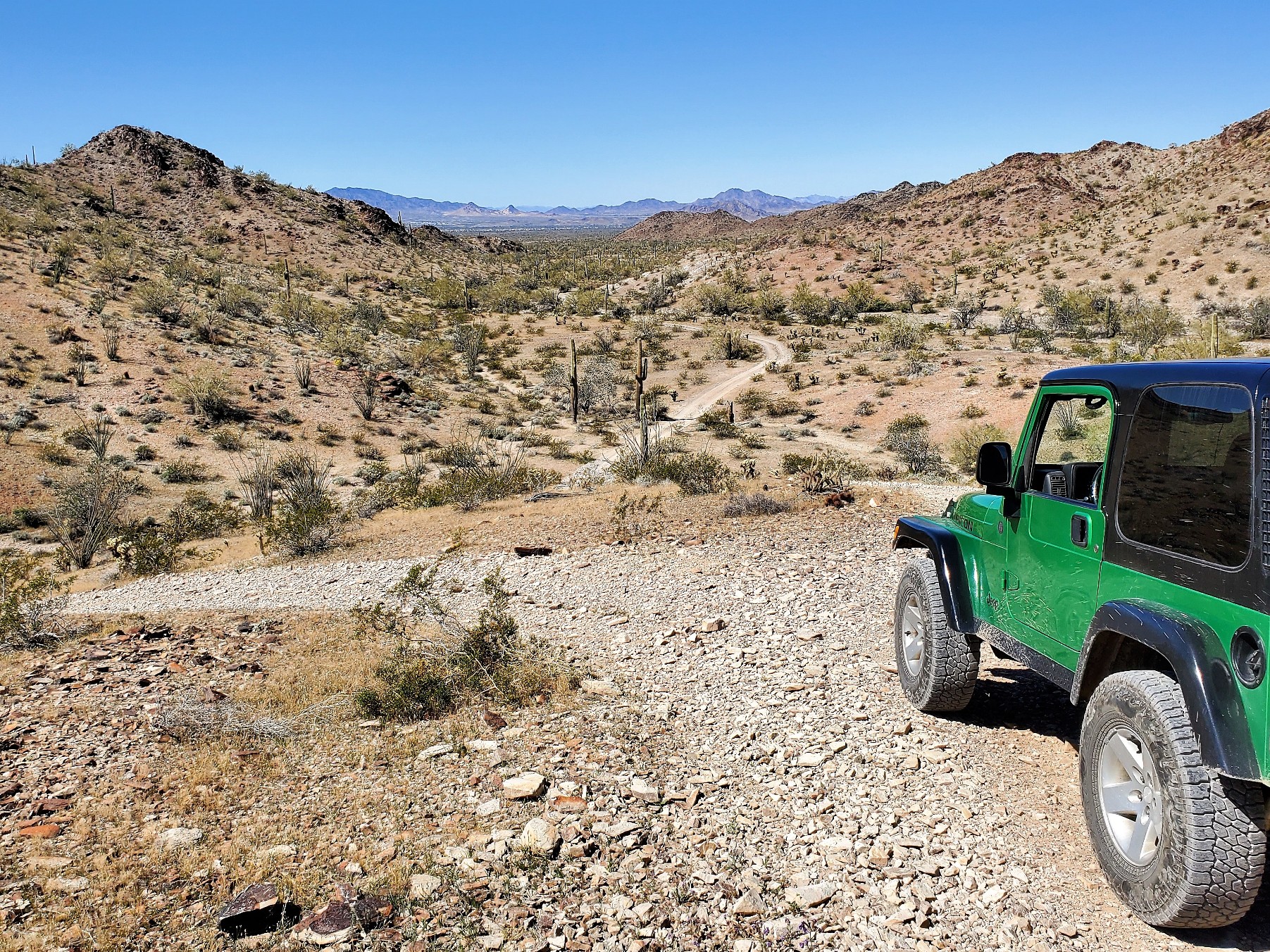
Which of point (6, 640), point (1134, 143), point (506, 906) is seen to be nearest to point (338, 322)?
point (6, 640)

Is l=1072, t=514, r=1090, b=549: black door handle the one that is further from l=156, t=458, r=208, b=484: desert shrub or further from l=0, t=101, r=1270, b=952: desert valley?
l=156, t=458, r=208, b=484: desert shrub

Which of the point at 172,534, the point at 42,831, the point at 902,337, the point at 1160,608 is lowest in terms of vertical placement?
the point at 172,534

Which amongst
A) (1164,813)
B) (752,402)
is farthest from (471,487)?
(752,402)

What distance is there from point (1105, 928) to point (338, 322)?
1986 inches

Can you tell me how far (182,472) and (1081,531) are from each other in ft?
85.9

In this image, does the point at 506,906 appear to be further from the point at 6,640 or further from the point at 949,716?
the point at 6,640

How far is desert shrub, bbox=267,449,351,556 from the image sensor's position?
47.7 feet

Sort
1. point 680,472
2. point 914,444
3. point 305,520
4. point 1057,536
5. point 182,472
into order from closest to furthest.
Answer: point 1057,536 < point 305,520 < point 680,472 < point 914,444 < point 182,472

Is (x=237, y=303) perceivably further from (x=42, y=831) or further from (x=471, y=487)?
(x=42, y=831)

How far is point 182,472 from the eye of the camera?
81.3 feet

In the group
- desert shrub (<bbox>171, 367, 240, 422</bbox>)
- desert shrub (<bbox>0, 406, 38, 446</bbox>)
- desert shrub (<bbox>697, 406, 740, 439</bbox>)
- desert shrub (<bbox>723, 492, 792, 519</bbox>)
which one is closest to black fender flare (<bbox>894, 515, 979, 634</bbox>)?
desert shrub (<bbox>723, 492, 792, 519</bbox>)

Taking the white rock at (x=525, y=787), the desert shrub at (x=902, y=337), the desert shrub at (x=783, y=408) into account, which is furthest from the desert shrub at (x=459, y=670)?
the desert shrub at (x=902, y=337)

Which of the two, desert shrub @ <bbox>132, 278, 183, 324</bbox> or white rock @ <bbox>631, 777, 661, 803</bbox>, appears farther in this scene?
desert shrub @ <bbox>132, 278, 183, 324</bbox>

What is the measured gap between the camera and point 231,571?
14.1 metres
